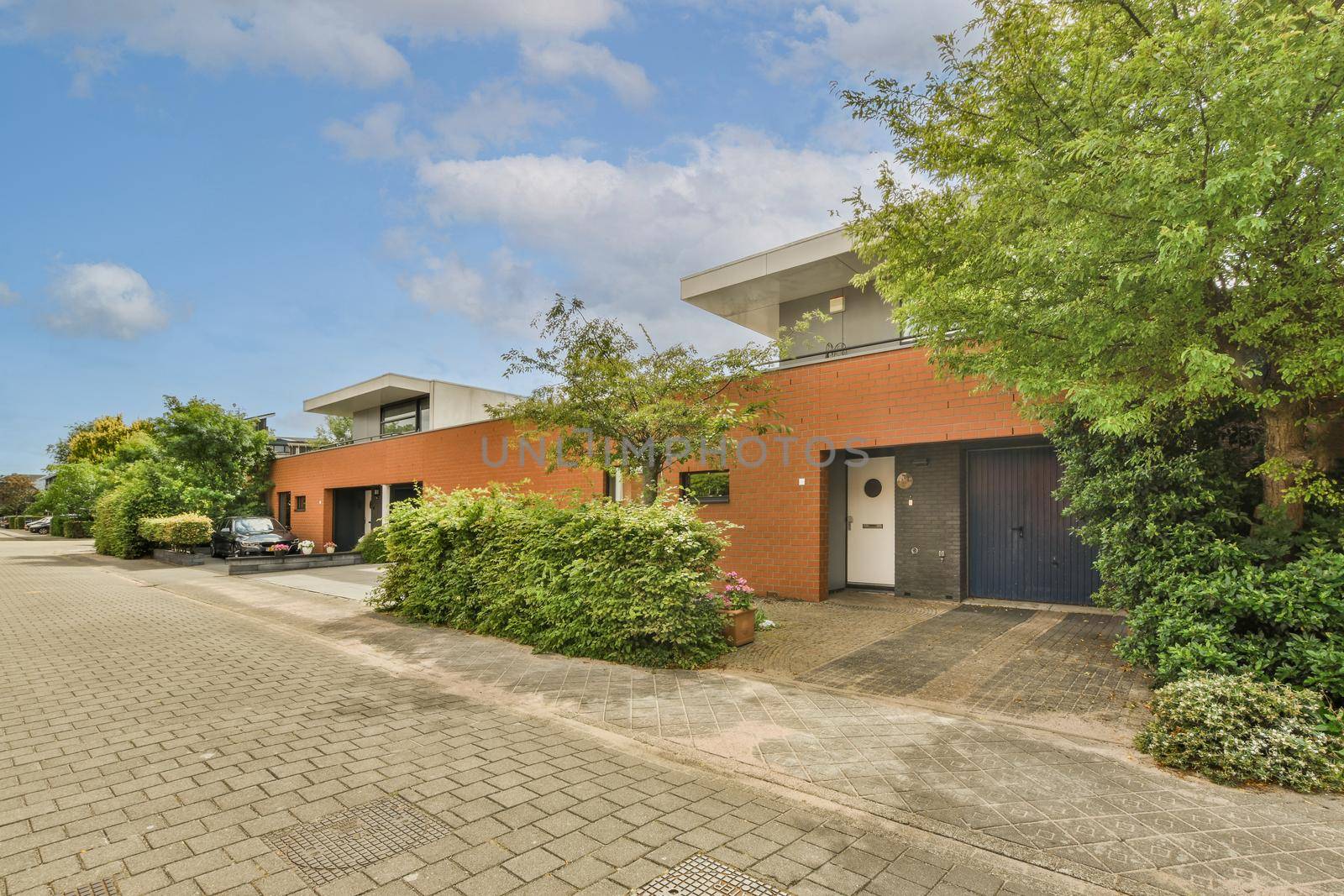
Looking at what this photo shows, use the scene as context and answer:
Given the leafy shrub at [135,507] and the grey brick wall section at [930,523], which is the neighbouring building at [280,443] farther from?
the grey brick wall section at [930,523]

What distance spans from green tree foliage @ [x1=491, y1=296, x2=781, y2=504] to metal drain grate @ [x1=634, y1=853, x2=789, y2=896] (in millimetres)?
6560

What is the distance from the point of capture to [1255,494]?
5895 mm

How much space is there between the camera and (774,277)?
Answer: 13961 mm

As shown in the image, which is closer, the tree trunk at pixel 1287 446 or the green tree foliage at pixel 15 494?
the tree trunk at pixel 1287 446

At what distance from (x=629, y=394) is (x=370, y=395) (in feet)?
61.7

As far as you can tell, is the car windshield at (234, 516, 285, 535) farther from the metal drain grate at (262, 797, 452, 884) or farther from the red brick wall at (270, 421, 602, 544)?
the metal drain grate at (262, 797, 452, 884)

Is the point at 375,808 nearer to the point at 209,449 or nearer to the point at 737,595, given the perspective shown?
the point at 737,595

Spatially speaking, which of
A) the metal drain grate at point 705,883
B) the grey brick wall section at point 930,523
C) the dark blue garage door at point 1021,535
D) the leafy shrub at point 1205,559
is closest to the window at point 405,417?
the grey brick wall section at point 930,523

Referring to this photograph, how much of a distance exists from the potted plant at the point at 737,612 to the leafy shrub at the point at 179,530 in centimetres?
2097

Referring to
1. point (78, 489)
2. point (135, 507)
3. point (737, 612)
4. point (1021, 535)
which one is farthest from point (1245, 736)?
point (78, 489)

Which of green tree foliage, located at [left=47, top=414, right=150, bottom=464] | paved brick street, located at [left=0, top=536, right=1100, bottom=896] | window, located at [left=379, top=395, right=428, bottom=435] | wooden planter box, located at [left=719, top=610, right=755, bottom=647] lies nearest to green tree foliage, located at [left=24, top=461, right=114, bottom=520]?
green tree foliage, located at [left=47, top=414, right=150, bottom=464]

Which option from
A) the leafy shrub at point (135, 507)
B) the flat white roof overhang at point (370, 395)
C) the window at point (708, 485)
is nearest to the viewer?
the window at point (708, 485)

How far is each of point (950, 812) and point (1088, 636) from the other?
5.48 m

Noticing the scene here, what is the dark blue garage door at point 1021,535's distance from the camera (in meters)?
9.69
